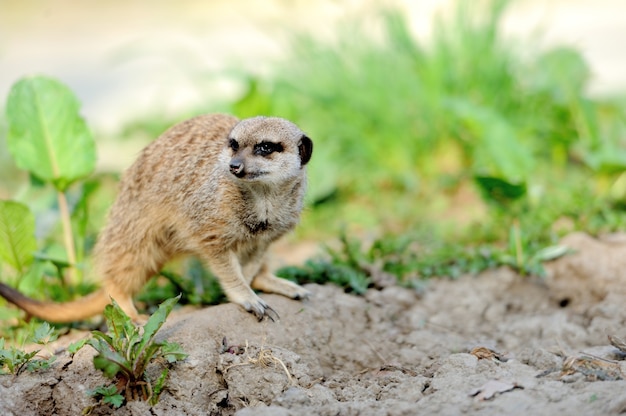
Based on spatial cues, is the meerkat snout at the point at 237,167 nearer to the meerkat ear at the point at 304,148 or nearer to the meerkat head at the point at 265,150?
the meerkat head at the point at 265,150

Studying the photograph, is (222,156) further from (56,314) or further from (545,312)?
(545,312)

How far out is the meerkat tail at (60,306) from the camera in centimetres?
349

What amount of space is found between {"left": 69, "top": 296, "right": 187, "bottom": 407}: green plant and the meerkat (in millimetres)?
571

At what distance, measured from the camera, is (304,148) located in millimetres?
3291

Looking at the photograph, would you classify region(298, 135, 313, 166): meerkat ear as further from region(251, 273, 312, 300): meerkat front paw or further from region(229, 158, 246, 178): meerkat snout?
region(251, 273, 312, 300): meerkat front paw

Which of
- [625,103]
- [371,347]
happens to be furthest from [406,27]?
[371,347]

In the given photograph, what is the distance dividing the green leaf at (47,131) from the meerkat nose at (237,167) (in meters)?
1.41

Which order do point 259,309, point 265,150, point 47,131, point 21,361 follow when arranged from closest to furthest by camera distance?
1. point 21,361
2. point 265,150
3. point 259,309
4. point 47,131

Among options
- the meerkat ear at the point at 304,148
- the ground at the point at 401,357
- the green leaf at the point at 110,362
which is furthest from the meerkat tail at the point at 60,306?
the meerkat ear at the point at 304,148

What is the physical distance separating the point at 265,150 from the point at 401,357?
1.11m

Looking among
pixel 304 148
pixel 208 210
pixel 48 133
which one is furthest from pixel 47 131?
pixel 304 148

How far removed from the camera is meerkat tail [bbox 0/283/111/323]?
3.49 metres

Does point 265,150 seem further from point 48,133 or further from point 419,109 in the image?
point 419,109

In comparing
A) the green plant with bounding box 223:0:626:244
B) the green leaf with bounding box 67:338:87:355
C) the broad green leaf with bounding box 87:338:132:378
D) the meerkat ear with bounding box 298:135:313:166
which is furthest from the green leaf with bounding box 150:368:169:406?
the green plant with bounding box 223:0:626:244
